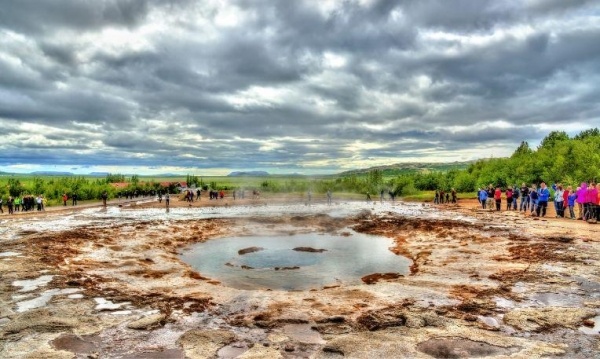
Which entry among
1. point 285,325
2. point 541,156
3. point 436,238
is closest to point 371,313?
point 285,325

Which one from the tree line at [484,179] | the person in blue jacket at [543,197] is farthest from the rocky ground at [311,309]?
the tree line at [484,179]

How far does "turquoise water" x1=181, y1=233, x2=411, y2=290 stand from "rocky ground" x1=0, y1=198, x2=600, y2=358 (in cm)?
97

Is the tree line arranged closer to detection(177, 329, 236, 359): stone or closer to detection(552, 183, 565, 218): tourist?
detection(552, 183, 565, 218): tourist

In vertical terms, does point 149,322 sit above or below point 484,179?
below

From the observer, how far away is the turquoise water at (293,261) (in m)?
13.2

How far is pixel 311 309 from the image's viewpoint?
8742 mm

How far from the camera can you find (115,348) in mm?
6672

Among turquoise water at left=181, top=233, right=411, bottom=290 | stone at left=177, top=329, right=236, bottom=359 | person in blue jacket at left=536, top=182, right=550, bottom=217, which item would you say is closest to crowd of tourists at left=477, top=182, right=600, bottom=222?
person in blue jacket at left=536, top=182, right=550, bottom=217

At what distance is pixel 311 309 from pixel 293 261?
7759 millimetres

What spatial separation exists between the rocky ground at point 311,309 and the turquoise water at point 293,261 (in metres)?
0.97

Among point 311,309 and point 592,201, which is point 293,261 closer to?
point 311,309

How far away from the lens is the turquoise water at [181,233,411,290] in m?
13.2

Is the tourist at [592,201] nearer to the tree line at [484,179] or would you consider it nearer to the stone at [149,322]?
the tree line at [484,179]

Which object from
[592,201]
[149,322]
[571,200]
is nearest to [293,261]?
[149,322]
